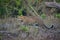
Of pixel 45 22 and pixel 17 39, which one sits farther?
pixel 45 22

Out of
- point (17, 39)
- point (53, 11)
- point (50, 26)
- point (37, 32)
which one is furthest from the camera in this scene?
point (53, 11)

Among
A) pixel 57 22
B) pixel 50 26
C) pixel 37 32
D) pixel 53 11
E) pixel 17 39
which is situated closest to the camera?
pixel 17 39

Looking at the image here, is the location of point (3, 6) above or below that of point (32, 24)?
above

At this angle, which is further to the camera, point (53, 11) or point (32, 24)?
point (53, 11)

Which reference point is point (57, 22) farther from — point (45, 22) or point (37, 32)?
point (37, 32)

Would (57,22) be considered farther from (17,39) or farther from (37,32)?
(17,39)

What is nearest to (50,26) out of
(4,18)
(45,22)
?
(45,22)

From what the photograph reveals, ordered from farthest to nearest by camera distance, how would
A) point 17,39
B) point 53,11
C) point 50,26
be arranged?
point 53,11
point 50,26
point 17,39

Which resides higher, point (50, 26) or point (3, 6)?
point (3, 6)

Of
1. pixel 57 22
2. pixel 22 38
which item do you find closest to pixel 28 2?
pixel 57 22
